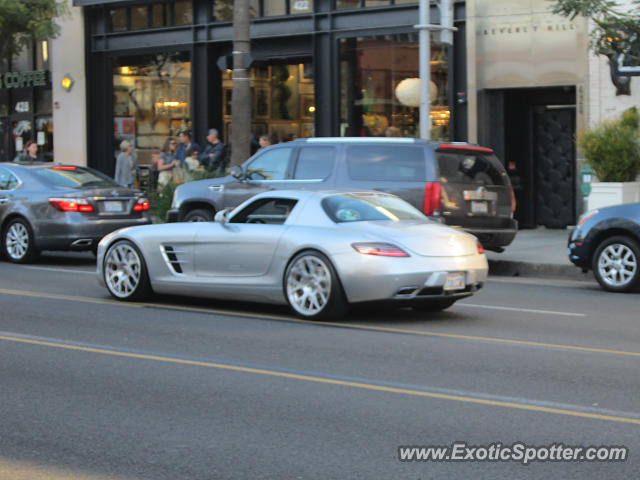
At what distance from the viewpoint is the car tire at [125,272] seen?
37.8 feet

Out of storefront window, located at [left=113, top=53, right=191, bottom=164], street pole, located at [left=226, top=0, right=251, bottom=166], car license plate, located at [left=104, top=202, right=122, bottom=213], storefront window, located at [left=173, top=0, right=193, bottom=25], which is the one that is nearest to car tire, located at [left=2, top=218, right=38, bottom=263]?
car license plate, located at [left=104, top=202, right=122, bottom=213]

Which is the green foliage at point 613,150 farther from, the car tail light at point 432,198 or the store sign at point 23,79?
the store sign at point 23,79

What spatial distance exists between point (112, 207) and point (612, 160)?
341 inches

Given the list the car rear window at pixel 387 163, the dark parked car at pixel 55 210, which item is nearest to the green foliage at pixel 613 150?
the car rear window at pixel 387 163

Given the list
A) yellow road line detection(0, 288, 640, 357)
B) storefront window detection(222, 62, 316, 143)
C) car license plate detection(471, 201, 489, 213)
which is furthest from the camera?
storefront window detection(222, 62, 316, 143)

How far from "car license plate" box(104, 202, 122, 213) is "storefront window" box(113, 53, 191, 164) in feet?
32.2

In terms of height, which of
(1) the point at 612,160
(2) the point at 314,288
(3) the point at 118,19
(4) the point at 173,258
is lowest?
(2) the point at 314,288

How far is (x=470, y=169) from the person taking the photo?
15016 millimetres

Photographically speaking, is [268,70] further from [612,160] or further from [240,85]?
[612,160]

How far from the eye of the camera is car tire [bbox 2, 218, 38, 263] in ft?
52.7

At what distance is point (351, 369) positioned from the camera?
7867mm

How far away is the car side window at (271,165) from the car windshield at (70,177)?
97.6 inches

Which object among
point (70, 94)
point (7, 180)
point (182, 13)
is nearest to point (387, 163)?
point (7, 180)
